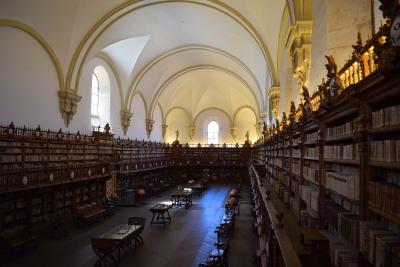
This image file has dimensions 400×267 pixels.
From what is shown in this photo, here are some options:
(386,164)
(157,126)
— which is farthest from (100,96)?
(386,164)

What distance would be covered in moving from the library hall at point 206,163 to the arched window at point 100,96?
2.4 inches

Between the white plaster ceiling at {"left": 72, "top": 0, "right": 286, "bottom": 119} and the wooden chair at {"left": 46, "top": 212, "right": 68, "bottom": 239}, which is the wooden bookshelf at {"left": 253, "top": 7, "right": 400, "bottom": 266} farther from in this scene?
the white plaster ceiling at {"left": 72, "top": 0, "right": 286, "bottom": 119}

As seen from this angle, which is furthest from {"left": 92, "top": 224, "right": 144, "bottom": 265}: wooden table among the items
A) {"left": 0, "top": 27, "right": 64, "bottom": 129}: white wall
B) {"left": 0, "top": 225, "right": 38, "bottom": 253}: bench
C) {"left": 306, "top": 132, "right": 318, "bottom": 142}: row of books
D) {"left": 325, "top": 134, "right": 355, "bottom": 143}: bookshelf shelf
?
{"left": 0, "top": 27, "right": 64, "bottom": 129}: white wall

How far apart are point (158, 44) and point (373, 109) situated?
59.2ft

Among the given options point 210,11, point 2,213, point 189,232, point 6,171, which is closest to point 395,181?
point 189,232

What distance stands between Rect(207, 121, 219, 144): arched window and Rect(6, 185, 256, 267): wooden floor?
19080 millimetres

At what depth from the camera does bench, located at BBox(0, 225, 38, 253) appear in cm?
766

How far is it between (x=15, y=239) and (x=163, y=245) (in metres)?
3.82

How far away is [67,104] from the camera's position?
532 inches

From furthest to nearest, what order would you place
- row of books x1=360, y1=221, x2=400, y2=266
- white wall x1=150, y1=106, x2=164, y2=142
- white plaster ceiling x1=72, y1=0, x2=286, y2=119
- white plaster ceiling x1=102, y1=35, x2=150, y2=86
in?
white wall x1=150, y1=106, x2=164, y2=142 → white plaster ceiling x1=102, y1=35, x2=150, y2=86 → white plaster ceiling x1=72, y1=0, x2=286, y2=119 → row of books x1=360, y1=221, x2=400, y2=266

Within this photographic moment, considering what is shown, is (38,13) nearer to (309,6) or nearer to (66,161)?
(66,161)

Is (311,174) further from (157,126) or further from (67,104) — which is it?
(157,126)

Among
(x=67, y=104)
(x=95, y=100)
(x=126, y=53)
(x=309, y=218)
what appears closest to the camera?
(x=309, y=218)

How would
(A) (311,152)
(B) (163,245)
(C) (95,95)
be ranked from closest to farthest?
(A) (311,152)
(B) (163,245)
(C) (95,95)
